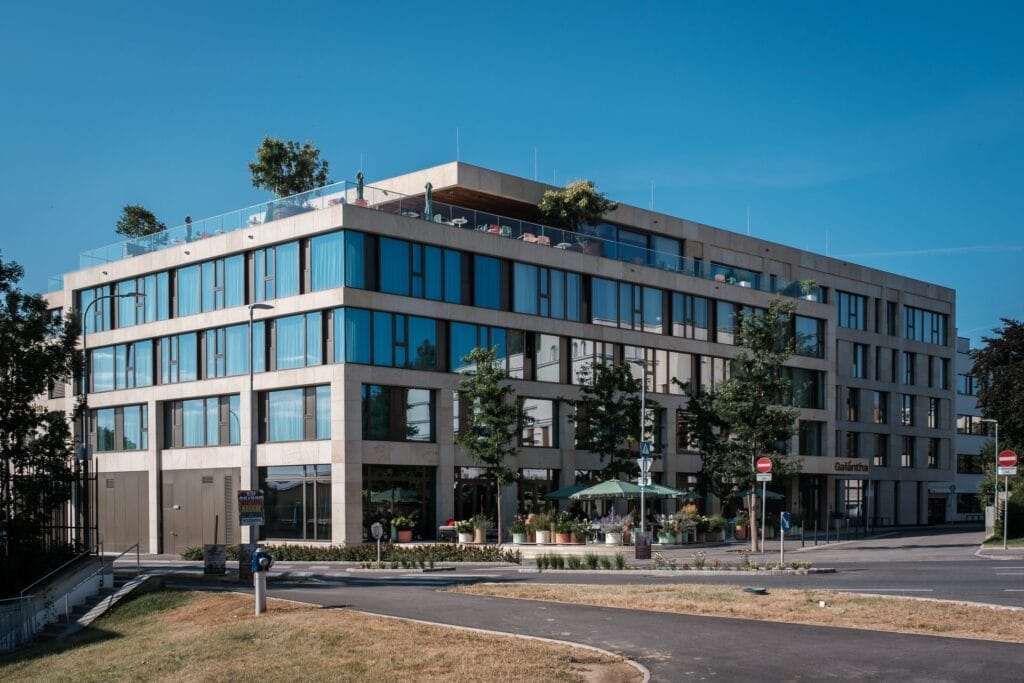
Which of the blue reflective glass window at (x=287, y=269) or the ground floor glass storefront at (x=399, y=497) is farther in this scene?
the blue reflective glass window at (x=287, y=269)

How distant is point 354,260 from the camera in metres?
48.2

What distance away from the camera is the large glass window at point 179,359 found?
54.9 meters

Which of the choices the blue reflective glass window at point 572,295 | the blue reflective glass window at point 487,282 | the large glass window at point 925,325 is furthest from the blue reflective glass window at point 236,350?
the large glass window at point 925,325

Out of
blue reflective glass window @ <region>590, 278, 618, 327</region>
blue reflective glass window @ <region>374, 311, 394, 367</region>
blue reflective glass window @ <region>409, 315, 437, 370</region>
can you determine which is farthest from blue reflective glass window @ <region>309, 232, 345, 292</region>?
blue reflective glass window @ <region>590, 278, 618, 327</region>

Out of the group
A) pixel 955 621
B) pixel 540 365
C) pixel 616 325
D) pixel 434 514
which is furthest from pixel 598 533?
pixel 955 621

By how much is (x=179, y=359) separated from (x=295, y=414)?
905 cm

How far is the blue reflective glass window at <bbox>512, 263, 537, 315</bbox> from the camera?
54.8 metres

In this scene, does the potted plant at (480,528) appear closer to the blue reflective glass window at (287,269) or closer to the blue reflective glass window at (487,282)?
the blue reflective glass window at (487,282)

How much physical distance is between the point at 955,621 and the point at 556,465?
37.7 m

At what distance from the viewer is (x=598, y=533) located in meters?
46.1

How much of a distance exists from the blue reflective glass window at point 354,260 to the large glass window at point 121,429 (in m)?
16.1

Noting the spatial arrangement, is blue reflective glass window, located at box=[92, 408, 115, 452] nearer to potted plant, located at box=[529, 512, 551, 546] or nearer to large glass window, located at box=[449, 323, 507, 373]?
large glass window, located at box=[449, 323, 507, 373]

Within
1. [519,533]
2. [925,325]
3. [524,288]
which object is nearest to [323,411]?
[519,533]

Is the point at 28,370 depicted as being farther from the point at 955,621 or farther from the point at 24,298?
the point at 955,621
